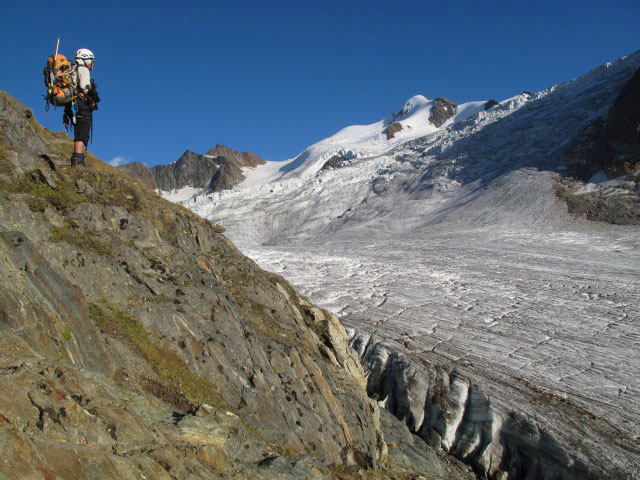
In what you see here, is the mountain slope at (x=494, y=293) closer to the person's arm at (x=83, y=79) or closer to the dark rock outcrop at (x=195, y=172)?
the person's arm at (x=83, y=79)

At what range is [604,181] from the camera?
169 feet

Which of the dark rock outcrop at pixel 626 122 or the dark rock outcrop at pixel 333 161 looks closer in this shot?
the dark rock outcrop at pixel 626 122

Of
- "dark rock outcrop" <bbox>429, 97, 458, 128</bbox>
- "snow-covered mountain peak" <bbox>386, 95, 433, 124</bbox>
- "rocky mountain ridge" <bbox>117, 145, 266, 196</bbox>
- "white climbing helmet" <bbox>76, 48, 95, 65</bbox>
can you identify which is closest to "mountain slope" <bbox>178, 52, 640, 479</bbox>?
"white climbing helmet" <bbox>76, 48, 95, 65</bbox>

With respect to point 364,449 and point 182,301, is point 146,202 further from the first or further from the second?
point 364,449

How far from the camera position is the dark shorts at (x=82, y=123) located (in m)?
10.4

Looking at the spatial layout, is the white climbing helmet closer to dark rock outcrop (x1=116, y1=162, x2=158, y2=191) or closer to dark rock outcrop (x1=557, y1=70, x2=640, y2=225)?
dark rock outcrop (x1=557, y1=70, x2=640, y2=225)

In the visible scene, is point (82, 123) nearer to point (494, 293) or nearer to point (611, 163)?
point (494, 293)

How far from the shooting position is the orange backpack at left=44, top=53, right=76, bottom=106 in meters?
9.66

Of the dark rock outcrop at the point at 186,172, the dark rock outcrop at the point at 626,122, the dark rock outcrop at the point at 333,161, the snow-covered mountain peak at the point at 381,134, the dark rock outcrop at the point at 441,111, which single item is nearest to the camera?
the dark rock outcrop at the point at 626,122

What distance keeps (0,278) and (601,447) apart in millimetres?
14269

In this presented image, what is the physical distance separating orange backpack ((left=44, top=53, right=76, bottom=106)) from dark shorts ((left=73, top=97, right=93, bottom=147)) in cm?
56

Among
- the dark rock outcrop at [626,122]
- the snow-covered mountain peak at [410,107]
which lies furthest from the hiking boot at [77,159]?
the snow-covered mountain peak at [410,107]

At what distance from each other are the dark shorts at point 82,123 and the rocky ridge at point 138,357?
769 mm

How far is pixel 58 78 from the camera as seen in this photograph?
9672mm
